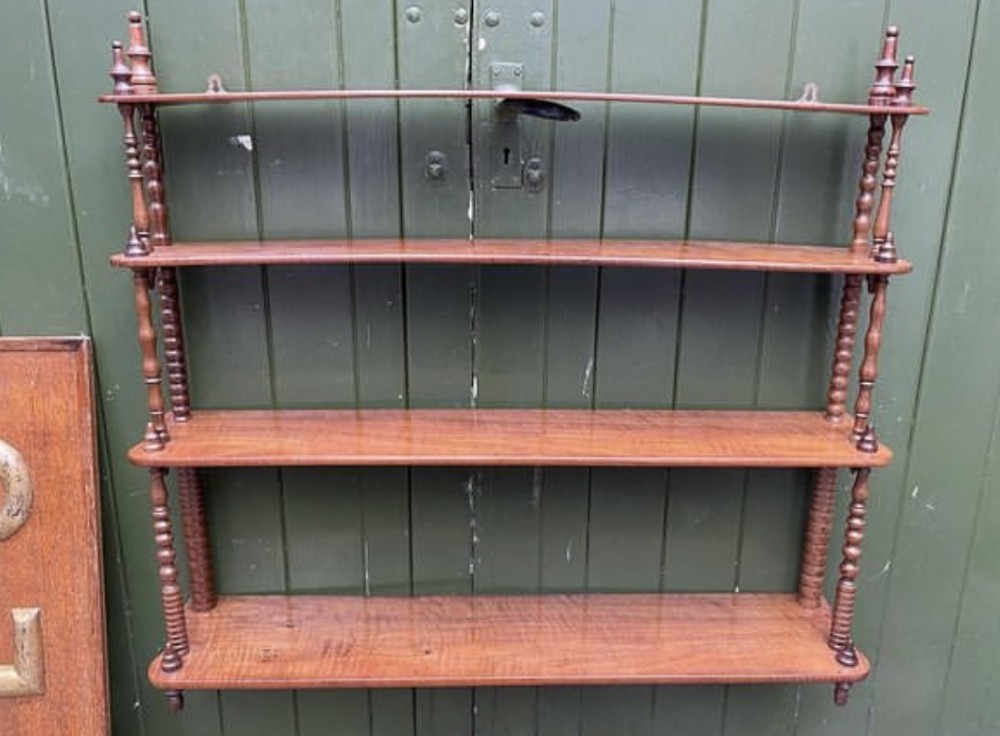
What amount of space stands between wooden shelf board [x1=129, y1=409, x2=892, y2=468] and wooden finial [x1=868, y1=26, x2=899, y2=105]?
1.81 ft

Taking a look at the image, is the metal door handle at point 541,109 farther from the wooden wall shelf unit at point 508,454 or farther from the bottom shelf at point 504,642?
the bottom shelf at point 504,642

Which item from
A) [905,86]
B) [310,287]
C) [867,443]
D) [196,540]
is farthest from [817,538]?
[196,540]

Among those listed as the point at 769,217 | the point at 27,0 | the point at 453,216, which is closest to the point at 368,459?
the point at 453,216

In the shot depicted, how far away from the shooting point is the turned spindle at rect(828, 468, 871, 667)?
4.38 feet

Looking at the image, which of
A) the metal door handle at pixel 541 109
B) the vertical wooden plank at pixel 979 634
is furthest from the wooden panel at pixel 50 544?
the vertical wooden plank at pixel 979 634

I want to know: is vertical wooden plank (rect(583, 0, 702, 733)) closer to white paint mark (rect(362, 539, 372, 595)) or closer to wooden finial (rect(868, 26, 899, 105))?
wooden finial (rect(868, 26, 899, 105))

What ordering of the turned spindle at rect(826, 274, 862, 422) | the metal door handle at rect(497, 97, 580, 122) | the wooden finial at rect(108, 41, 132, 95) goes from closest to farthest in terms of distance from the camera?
1. the wooden finial at rect(108, 41, 132, 95)
2. the metal door handle at rect(497, 97, 580, 122)
3. the turned spindle at rect(826, 274, 862, 422)

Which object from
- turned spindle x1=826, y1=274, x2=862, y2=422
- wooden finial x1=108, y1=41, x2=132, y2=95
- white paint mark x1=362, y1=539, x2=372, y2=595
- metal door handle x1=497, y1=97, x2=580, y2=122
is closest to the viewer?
wooden finial x1=108, y1=41, x2=132, y2=95

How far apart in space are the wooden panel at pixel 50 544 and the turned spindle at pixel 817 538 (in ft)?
4.35

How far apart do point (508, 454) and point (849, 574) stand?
25.2 inches

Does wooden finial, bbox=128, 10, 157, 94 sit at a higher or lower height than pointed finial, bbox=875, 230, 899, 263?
higher

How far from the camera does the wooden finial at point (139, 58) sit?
3.88 feet

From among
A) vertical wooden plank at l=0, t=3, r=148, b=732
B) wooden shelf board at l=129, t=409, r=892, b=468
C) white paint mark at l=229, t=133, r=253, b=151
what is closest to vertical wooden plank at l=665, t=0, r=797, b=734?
wooden shelf board at l=129, t=409, r=892, b=468

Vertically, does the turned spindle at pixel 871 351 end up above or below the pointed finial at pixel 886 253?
below
